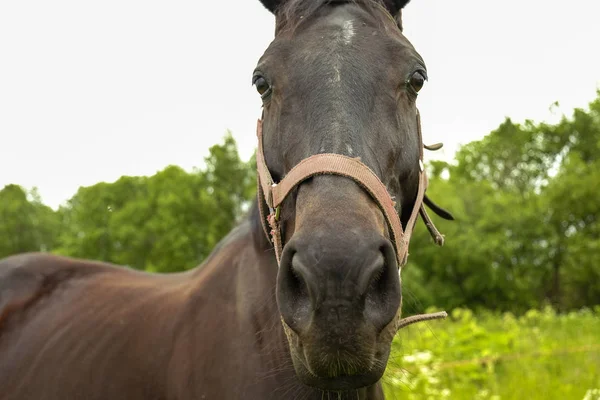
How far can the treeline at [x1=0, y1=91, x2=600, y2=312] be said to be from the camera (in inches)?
1208

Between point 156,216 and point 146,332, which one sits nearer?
point 146,332

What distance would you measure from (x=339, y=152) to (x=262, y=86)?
0.64 m

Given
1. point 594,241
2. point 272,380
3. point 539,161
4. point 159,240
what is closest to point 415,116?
point 272,380

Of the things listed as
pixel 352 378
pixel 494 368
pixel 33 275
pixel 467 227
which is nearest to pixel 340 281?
pixel 352 378

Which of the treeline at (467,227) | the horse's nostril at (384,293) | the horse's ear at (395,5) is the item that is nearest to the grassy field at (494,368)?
the horse's ear at (395,5)

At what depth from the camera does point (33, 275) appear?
3.57 m

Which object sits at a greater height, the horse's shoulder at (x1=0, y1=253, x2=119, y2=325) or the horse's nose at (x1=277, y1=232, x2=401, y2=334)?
the horse's shoulder at (x1=0, y1=253, x2=119, y2=325)

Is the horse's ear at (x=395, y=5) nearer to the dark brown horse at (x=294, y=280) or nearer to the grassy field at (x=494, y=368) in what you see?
the dark brown horse at (x=294, y=280)

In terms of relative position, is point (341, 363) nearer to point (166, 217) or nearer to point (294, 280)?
point (294, 280)

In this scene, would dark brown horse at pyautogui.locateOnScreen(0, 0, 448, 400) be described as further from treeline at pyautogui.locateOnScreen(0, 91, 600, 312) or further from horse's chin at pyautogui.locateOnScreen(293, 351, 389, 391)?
treeline at pyautogui.locateOnScreen(0, 91, 600, 312)

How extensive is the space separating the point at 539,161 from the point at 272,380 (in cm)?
4068

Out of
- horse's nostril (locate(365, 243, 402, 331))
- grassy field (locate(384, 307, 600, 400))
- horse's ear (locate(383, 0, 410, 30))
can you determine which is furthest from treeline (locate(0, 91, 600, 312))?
horse's nostril (locate(365, 243, 402, 331))

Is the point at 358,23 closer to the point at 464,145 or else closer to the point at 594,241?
the point at 594,241

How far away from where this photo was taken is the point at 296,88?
2.05m
